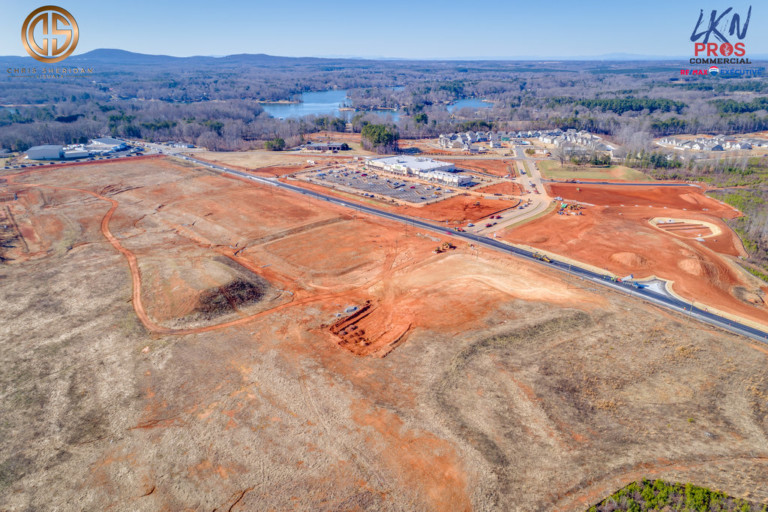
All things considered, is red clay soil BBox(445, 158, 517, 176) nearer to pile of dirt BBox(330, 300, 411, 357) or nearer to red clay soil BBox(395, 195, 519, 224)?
red clay soil BBox(395, 195, 519, 224)

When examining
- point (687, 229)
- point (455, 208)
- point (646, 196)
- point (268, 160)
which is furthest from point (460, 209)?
point (268, 160)

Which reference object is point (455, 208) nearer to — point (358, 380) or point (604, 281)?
point (604, 281)

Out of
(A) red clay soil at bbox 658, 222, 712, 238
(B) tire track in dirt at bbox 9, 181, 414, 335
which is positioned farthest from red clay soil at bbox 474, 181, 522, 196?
(B) tire track in dirt at bbox 9, 181, 414, 335

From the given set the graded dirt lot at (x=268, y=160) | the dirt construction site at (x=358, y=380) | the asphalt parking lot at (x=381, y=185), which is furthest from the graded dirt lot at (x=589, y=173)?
the graded dirt lot at (x=268, y=160)

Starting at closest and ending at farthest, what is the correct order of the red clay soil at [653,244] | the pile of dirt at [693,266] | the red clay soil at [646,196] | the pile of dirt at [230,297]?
the pile of dirt at [230,297] → the red clay soil at [653,244] → the pile of dirt at [693,266] → the red clay soil at [646,196]

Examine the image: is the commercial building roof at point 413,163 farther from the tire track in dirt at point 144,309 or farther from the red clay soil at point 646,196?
the tire track in dirt at point 144,309
